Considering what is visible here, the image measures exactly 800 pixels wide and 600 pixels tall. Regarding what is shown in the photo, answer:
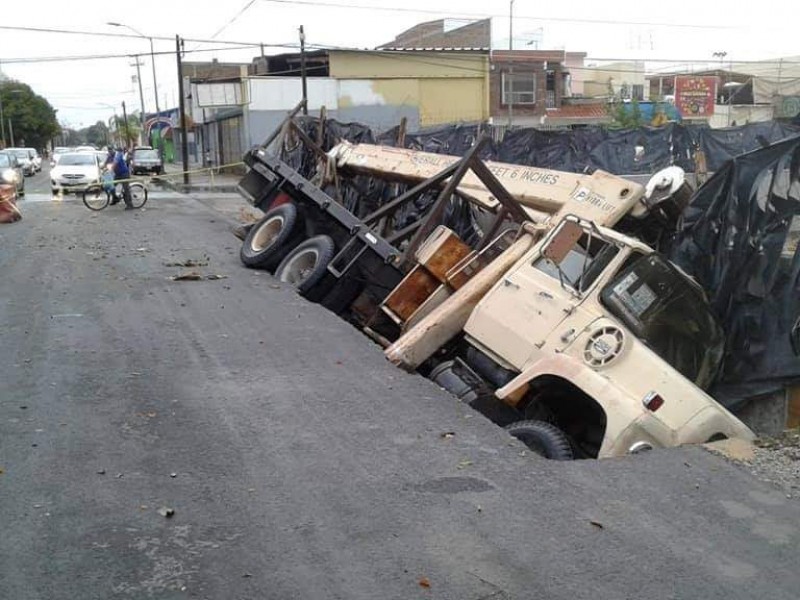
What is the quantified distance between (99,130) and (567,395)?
207142mm

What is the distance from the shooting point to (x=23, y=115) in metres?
91.8

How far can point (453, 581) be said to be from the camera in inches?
163

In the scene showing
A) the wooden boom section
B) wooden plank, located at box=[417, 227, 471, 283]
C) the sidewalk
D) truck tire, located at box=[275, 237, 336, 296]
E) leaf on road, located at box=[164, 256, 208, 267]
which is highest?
the wooden boom section

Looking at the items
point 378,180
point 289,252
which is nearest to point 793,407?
point 289,252

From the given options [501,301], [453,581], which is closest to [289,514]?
[453,581]

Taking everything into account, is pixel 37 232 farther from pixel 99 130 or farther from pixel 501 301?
pixel 99 130

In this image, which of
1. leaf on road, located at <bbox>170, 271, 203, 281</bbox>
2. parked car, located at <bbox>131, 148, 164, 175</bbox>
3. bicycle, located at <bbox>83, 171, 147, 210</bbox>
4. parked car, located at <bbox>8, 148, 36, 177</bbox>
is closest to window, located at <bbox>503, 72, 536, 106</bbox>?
parked car, located at <bbox>131, 148, 164, 175</bbox>

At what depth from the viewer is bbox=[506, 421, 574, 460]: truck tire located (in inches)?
254

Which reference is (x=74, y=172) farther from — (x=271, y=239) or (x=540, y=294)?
(x=540, y=294)

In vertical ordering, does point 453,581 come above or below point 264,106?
below

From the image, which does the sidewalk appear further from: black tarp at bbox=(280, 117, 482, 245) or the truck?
the truck

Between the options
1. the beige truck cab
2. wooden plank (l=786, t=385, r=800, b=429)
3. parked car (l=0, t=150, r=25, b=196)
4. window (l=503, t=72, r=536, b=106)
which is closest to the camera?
the beige truck cab

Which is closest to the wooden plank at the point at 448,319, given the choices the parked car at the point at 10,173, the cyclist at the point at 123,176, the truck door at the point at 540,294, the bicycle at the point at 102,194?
the truck door at the point at 540,294

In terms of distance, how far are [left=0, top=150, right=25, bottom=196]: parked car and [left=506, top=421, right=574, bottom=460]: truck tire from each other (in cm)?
2174
